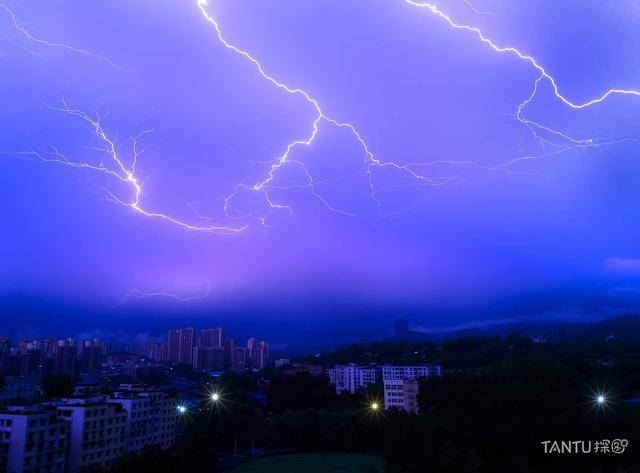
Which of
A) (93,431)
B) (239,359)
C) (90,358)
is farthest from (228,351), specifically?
(93,431)

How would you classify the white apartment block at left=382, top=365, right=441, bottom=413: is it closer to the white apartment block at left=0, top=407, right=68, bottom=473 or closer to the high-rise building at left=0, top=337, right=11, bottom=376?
the white apartment block at left=0, top=407, right=68, bottom=473

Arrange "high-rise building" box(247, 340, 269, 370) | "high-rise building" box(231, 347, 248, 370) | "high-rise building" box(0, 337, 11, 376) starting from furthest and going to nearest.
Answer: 1. "high-rise building" box(247, 340, 269, 370)
2. "high-rise building" box(231, 347, 248, 370)
3. "high-rise building" box(0, 337, 11, 376)

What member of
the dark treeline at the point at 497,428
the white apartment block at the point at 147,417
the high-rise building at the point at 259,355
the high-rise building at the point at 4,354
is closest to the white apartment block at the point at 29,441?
the dark treeline at the point at 497,428

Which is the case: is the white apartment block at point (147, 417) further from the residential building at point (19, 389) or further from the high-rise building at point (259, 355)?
the high-rise building at point (259, 355)

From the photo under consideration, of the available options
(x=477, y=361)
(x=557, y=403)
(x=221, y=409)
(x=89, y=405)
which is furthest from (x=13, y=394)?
(x=477, y=361)

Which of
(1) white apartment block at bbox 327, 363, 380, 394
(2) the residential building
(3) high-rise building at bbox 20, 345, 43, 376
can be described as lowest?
(1) white apartment block at bbox 327, 363, 380, 394
